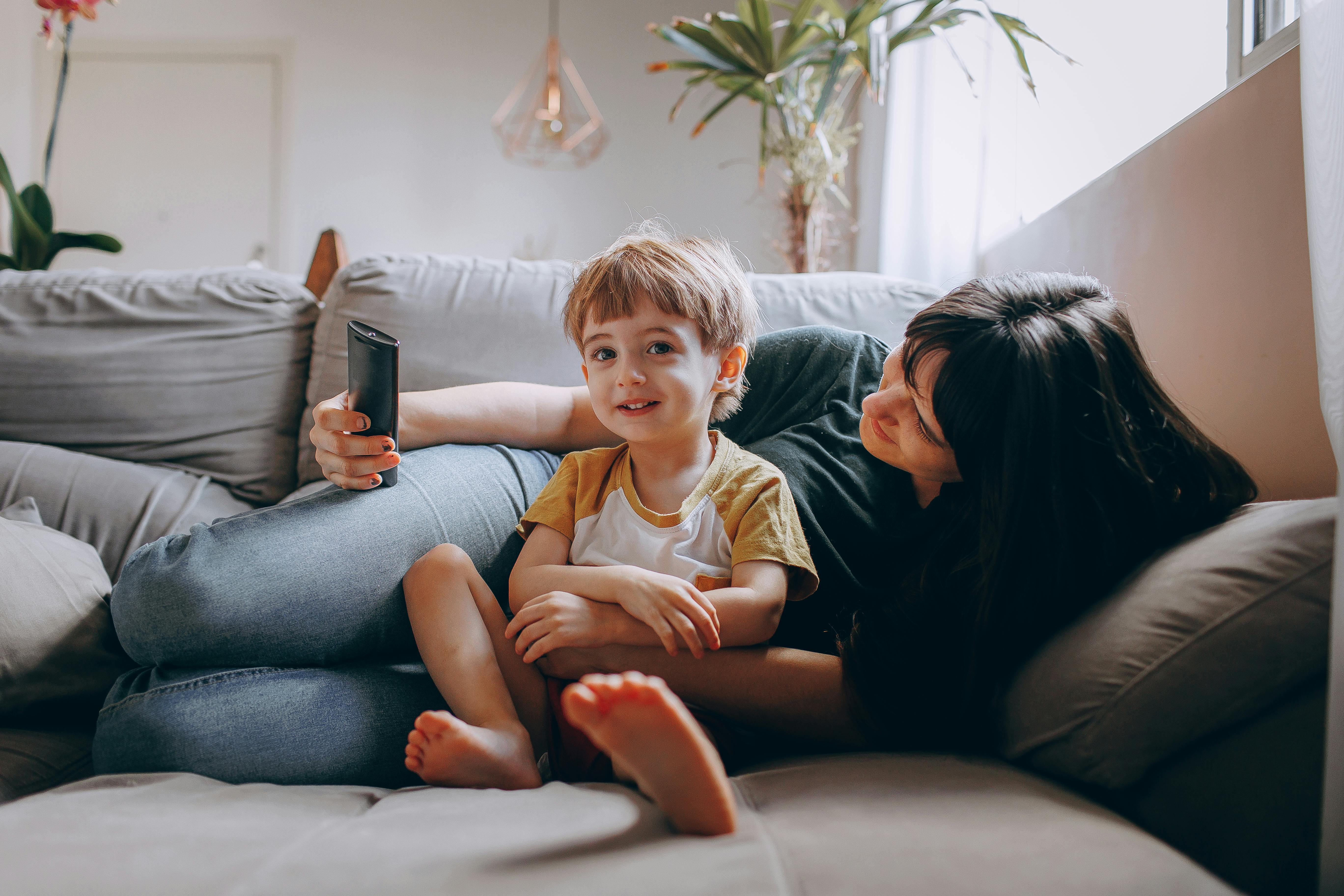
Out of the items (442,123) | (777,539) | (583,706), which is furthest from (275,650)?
(442,123)

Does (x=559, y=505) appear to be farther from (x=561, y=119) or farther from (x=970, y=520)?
(x=561, y=119)

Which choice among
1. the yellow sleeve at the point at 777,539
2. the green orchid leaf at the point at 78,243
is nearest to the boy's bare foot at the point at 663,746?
the yellow sleeve at the point at 777,539

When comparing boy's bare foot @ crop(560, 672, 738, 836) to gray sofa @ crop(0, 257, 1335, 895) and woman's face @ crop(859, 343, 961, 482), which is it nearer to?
gray sofa @ crop(0, 257, 1335, 895)

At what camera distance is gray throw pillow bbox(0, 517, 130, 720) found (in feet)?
2.66

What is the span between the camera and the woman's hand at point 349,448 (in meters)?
0.86

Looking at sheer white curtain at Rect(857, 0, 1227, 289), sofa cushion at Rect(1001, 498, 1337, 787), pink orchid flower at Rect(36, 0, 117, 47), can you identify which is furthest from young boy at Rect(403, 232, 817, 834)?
pink orchid flower at Rect(36, 0, 117, 47)

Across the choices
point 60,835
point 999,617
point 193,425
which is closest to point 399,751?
point 60,835

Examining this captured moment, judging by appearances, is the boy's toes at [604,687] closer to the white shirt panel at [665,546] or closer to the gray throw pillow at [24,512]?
the white shirt panel at [665,546]

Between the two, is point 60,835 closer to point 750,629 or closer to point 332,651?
point 332,651

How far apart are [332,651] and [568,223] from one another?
10.9 ft

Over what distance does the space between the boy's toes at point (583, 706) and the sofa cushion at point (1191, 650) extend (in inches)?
14.8

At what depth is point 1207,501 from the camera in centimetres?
69

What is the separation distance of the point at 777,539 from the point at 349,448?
0.49 meters

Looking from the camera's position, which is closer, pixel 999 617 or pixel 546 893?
pixel 546 893
